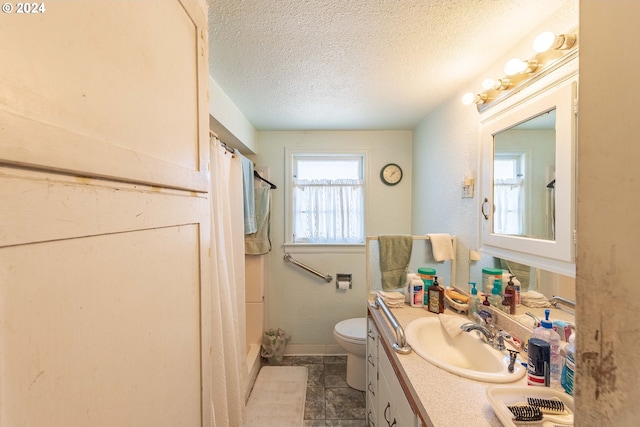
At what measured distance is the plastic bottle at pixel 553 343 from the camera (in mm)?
876

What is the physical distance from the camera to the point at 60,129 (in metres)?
0.33

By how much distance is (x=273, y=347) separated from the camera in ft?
7.69

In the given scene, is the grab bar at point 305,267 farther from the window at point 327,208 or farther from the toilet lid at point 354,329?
the toilet lid at point 354,329

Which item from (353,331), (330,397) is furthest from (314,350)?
(353,331)

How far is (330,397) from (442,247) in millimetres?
1450

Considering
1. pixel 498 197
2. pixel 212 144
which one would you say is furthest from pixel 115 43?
pixel 498 197

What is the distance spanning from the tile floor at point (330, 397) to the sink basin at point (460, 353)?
949 mm

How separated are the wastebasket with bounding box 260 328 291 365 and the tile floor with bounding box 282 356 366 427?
10 cm

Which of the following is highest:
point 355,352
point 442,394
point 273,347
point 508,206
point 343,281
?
point 508,206

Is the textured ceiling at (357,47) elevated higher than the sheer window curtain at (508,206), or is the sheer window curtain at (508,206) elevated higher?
the textured ceiling at (357,47)

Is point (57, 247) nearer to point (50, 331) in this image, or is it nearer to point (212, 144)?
point (50, 331)

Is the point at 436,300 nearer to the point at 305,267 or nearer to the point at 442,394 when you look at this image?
the point at 442,394

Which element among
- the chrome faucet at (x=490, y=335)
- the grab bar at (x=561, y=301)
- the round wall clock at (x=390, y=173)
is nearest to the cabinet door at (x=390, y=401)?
the chrome faucet at (x=490, y=335)

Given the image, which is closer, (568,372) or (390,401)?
(568,372)
